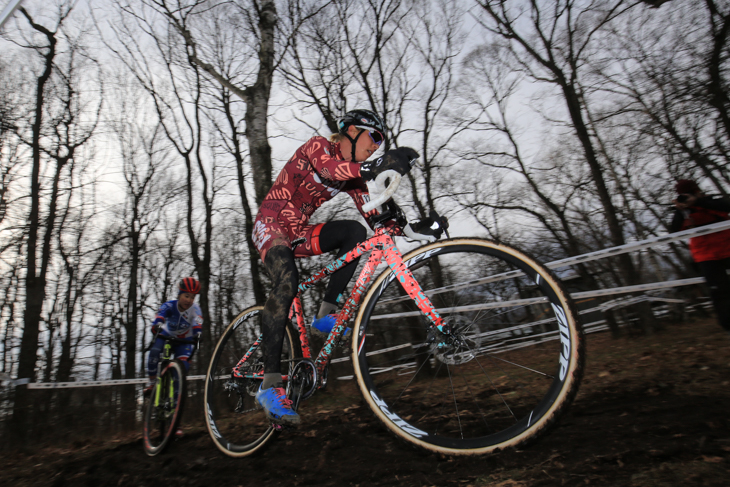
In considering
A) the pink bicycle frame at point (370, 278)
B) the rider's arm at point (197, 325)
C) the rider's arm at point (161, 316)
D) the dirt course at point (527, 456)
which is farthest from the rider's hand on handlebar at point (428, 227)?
the rider's arm at point (161, 316)

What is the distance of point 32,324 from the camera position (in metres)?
7.82

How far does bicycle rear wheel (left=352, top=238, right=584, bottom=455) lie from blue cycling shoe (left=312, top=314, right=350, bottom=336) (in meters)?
0.32

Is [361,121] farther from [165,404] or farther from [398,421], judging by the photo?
[165,404]

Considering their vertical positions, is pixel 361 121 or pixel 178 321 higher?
pixel 361 121

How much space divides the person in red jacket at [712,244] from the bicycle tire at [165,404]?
5448mm

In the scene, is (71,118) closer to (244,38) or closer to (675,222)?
(244,38)

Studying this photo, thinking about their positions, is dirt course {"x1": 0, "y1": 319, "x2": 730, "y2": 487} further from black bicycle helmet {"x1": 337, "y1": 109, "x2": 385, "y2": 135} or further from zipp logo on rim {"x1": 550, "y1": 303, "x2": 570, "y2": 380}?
black bicycle helmet {"x1": 337, "y1": 109, "x2": 385, "y2": 135}

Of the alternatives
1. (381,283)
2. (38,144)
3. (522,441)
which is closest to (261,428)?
(381,283)

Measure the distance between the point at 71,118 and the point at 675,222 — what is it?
48.7 ft

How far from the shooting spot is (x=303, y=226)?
2738 millimetres

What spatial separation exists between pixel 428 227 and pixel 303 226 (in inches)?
39.3

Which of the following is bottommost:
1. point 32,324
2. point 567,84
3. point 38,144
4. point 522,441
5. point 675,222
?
point 522,441

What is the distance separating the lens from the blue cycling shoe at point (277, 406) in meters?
2.02

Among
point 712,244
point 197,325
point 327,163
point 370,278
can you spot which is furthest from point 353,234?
point 712,244
